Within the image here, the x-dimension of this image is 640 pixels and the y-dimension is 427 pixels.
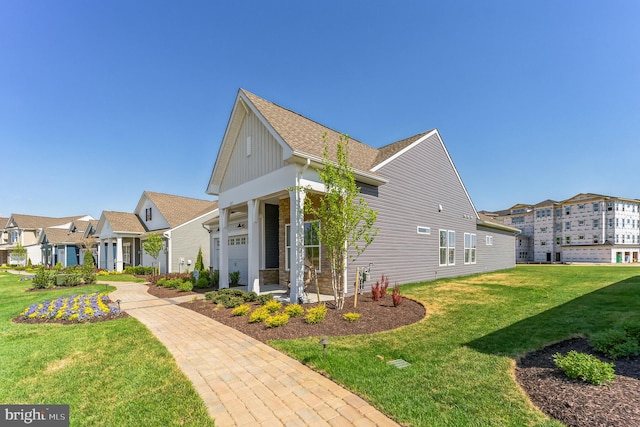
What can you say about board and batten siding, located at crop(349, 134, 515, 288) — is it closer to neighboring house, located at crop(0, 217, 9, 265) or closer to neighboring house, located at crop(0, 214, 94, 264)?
neighboring house, located at crop(0, 214, 94, 264)

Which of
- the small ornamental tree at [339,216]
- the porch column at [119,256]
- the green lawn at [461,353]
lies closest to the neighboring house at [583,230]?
the green lawn at [461,353]

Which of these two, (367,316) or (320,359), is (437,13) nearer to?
(367,316)

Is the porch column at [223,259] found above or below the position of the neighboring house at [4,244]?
above

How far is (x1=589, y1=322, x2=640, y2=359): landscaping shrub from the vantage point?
4273 millimetres

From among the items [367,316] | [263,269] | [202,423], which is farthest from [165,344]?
[263,269]

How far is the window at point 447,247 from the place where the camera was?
15297mm

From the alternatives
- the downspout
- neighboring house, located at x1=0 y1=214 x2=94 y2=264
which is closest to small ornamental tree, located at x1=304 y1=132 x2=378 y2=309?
the downspout

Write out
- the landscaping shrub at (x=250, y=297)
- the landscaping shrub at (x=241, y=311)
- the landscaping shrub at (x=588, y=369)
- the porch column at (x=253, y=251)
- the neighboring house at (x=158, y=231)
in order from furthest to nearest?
the neighboring house at (x=158, y=231)
the porch column at (x=253, y=251)
the landscaping shrub at (x=250, y=297)
the landscaping shrub at (x=241, y=311)
the landscaping shrub at (x=588, y=369)

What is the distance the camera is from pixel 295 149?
8711 millimetres

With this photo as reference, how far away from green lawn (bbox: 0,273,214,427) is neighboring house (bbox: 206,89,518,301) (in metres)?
4.68

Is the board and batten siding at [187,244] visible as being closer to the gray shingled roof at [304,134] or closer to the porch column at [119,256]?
the porch column at [119,256]

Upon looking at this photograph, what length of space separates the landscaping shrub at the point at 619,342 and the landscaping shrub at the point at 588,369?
1.15m

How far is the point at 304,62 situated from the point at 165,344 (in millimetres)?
12646

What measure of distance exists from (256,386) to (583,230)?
60.2 m
